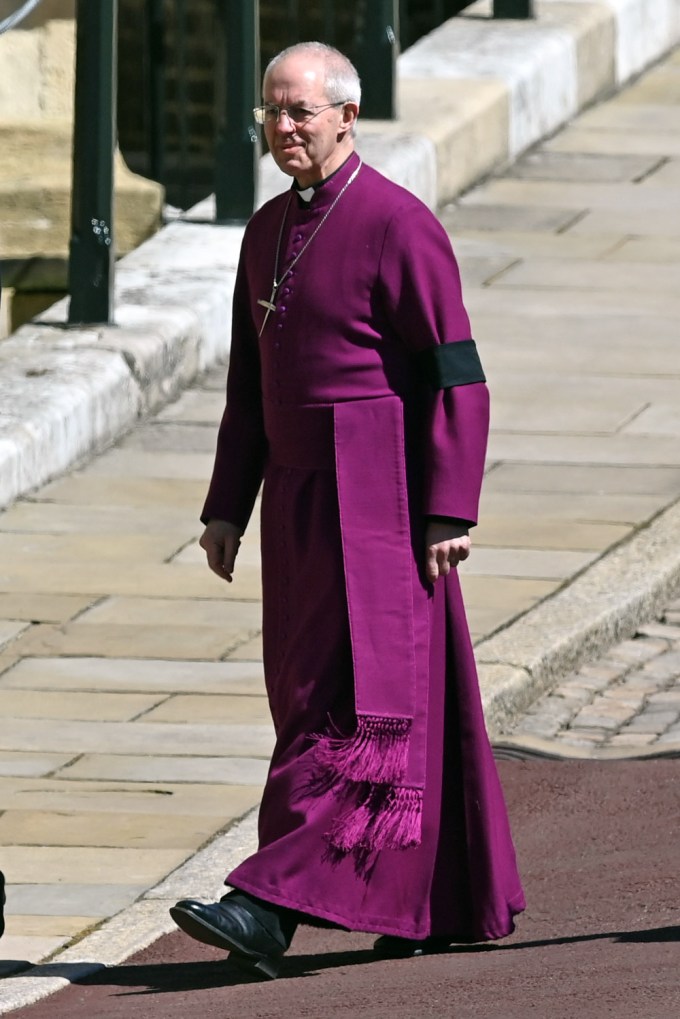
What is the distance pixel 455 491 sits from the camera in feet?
15.0

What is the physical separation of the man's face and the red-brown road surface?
1436mm

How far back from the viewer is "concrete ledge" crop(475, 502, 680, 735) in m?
6.53

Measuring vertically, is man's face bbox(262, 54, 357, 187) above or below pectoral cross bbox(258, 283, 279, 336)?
above

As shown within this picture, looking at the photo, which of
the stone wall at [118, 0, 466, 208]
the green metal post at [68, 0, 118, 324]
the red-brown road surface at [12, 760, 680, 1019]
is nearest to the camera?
A: the red-brown road surface at [12, 760, 680, 1019]

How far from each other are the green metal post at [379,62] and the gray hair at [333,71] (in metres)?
6.90

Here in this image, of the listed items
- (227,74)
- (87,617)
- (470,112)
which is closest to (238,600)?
(87,617)

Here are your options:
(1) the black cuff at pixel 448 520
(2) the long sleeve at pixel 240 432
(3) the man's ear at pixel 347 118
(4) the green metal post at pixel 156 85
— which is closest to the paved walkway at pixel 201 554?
(2) the long sleeve at pixel 240 432

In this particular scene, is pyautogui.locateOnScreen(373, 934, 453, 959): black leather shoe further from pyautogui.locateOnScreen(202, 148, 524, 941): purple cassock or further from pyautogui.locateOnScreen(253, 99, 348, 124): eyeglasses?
pyautogui.locateOnScreen(253, 99, 348, 124): eyeglasses

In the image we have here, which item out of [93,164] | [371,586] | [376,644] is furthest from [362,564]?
[93,164]

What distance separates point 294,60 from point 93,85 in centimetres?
478

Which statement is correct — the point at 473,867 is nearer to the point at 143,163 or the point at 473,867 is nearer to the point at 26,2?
the point at 26,2

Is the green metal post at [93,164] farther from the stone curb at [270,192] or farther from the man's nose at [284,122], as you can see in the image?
the man's nose at [284,122]

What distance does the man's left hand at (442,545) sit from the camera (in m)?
4.62

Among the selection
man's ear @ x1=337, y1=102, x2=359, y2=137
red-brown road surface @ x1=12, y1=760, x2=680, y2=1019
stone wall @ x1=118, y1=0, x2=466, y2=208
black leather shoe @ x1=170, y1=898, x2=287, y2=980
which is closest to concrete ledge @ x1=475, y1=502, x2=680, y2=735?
red-brown road surface @ x1=12, y1=760, x2=680, y2=1019
